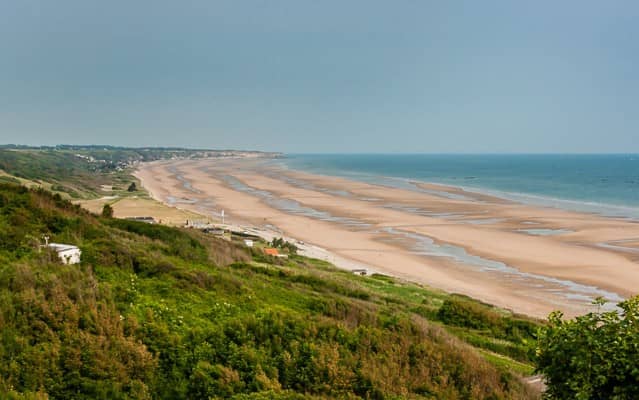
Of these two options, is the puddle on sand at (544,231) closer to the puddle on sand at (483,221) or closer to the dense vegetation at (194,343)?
the puddle on sand at (483,221)

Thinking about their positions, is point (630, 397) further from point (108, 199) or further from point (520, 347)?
point (108, 199)

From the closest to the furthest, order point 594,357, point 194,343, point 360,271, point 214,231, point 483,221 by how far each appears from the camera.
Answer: point 594,357 → point 194,343 → point 360,271 → point 214,231 → point 483,221

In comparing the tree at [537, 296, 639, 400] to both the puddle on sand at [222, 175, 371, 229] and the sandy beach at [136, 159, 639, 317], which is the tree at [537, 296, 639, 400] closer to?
the sandy beach at [136, 159, 639, 317]

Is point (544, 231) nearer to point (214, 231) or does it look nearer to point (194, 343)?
point (214, 231)

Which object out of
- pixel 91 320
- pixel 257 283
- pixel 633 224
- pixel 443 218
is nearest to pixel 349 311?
pixel 257 283

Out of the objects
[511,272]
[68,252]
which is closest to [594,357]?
[68,252]

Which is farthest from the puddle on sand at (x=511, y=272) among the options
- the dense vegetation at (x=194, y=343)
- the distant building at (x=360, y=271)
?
the dense vegetation at (x=194, y=343)

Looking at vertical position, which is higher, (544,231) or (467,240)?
(544,231)
